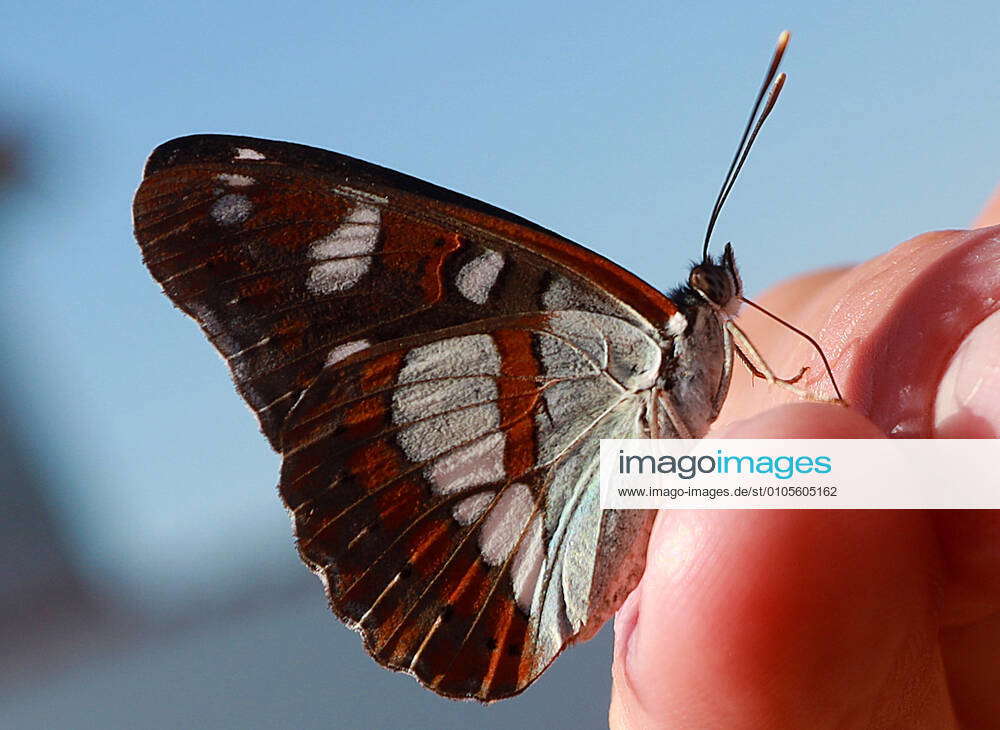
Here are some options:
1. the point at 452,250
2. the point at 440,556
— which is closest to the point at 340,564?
the point at 440,556

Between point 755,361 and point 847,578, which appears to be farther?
point 755,361

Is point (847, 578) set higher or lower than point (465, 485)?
lower

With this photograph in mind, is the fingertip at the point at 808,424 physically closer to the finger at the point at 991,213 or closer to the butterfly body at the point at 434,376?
the butterfly body at the point at 434,376

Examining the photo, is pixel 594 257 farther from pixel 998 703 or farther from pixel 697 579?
pixel 998 703

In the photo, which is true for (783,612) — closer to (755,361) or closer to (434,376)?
(755,361)

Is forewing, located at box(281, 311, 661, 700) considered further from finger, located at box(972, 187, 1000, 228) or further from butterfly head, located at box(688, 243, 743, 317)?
finger, located at box(972, 187, 1000, 228)

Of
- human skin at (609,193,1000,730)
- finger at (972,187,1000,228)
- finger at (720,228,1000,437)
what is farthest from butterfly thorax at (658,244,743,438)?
finger at (972,187,1000,228)

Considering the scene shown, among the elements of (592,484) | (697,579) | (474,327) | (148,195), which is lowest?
(697,579)

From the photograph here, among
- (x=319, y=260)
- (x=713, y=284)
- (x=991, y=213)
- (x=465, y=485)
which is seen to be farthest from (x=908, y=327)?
(x=991, y=213)
